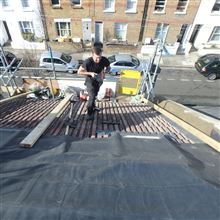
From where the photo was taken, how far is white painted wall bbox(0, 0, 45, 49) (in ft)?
51.3

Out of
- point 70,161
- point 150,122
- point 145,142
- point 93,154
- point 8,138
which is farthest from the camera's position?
point 150,122

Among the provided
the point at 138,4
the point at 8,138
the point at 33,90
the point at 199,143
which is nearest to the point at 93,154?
the point at 8,138

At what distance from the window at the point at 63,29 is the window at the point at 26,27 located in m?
2.70

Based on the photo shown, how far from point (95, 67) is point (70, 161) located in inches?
115

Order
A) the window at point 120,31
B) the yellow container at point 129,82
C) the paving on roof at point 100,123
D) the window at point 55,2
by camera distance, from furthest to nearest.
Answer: the window at point 120,31 → the window at point 55,2 → the yellow container at point 129,82 → the paving on roof at point 100,123

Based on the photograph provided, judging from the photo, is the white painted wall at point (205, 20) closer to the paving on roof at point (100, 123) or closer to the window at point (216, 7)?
the window at point (216, 7)

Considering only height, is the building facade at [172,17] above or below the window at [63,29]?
above

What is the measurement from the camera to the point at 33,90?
9375mm

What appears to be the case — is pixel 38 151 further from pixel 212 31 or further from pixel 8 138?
pixel 212 31

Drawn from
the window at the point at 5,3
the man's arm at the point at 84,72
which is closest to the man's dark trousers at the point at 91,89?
the man's arm at the point at 84,72

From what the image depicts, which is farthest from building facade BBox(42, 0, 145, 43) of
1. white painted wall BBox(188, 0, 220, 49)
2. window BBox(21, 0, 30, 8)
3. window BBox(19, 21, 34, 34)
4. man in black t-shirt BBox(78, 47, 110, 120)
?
man in black t-shirt BBox(78, 47, 110, 120)

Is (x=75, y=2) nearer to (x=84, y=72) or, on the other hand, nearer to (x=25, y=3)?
(x=25, y=3)

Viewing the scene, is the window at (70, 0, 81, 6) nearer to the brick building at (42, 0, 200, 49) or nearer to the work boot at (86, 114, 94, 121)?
the brick building at (42, 0, 200, 49)

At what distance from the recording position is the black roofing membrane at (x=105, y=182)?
1587 millimetres
